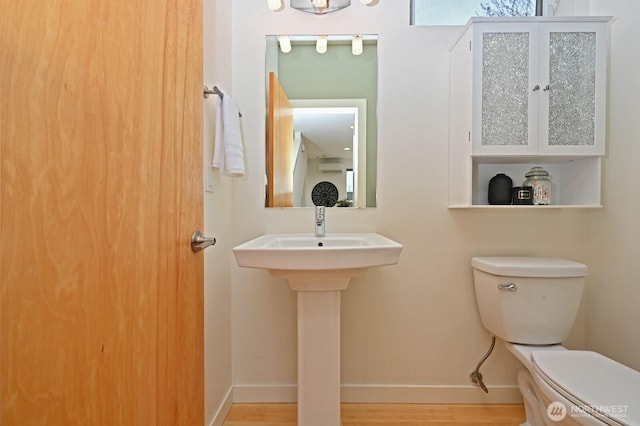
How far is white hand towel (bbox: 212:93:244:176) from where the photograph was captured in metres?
1.49

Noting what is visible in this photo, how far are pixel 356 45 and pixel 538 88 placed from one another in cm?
91

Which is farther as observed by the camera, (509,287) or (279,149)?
(279,149)

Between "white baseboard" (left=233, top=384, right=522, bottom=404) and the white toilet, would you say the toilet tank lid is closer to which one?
the white toilet

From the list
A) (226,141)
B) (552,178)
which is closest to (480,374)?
(552,178)

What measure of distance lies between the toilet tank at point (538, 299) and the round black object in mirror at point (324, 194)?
0.86 metres

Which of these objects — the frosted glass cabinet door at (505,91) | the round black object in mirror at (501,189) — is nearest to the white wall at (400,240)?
the round black object in mirror at (501,189)

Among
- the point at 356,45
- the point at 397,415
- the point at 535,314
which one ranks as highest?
the point at 356,45

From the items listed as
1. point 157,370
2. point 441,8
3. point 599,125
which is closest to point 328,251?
point 157,370

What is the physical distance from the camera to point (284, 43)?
1.82 m

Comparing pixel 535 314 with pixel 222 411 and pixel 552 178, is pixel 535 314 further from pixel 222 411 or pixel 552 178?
pixel 222 411

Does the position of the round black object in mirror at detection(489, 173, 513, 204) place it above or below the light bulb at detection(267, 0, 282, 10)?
below

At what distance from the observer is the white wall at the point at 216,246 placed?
1.48m

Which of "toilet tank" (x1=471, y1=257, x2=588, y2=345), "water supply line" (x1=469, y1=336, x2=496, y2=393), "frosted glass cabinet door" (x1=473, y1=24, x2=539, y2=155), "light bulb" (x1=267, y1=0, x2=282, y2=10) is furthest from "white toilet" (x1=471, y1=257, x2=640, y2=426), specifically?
"light bulb" (x1=267, y1=0, x2=282, y2=10)

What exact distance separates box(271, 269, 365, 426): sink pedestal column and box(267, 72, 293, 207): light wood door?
61cm
